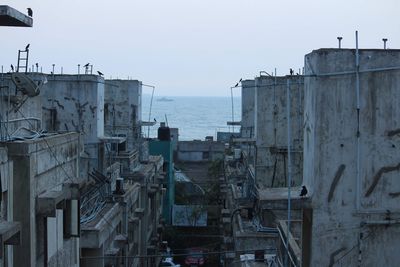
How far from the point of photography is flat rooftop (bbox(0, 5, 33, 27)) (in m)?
10.1

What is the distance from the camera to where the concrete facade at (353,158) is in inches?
351

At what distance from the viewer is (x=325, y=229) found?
9164 mm

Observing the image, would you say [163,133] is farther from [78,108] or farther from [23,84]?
[23,84]

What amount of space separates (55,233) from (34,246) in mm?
1391

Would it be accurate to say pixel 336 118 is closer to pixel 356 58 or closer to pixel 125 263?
pixel 356 58

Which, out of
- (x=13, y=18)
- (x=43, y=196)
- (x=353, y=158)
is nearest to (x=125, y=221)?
(x=43, y=196)

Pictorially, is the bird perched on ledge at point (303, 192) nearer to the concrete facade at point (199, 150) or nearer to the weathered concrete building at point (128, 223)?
the weathered concrete building at point (128, 223)

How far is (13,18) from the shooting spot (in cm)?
1042

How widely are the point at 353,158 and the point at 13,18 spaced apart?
5.56 m

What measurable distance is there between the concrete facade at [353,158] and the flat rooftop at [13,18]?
456 cm

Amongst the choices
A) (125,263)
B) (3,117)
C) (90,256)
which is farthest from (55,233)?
(125,263)

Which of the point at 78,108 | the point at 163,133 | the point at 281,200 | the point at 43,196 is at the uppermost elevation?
the point at 78,108

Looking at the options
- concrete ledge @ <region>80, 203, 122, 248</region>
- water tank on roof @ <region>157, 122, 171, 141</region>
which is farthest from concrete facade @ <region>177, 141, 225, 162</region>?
concrete ledge @ <region>80, 203, 122, 248</region>

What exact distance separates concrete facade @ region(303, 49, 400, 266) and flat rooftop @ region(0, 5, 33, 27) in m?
4.56
